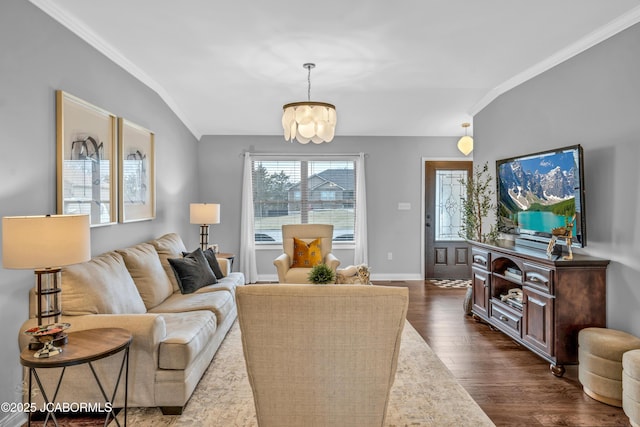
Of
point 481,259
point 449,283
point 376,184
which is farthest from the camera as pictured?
point 376,184

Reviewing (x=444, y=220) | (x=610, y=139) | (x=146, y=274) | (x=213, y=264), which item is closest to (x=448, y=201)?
(x=444, y=220)

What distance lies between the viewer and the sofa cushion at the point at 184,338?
2.46 metres

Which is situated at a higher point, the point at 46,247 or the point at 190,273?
the point at 46,247

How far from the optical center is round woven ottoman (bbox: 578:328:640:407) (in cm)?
262

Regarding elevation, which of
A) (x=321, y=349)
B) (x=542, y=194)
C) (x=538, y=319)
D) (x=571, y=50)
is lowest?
(x=538, y=319)

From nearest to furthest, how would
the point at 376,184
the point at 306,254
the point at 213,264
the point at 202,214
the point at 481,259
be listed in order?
the point at 481,259, the point at 213,264, the point at 202,214, the point at 306,254, the point at 376,184

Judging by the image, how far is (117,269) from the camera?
9.86ft

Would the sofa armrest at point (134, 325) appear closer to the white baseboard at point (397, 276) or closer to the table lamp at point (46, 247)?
Answer: the table lamp at point (46, 247)

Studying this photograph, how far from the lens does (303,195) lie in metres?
6.58

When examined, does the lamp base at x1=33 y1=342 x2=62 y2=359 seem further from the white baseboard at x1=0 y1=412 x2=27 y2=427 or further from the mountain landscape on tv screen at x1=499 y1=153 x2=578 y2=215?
the mountain landscape on tv screen at x1=499 y1=153 x2=578 y2=215

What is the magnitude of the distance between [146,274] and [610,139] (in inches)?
148

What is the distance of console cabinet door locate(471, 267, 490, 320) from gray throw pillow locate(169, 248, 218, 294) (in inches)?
110

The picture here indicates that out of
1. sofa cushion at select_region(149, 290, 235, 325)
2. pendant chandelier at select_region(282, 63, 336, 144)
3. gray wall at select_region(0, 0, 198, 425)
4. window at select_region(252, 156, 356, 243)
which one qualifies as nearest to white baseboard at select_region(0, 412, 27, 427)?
gray wall at select_region(0, 0, 198, 425)

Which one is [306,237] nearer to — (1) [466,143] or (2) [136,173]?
(2) [136,173]
